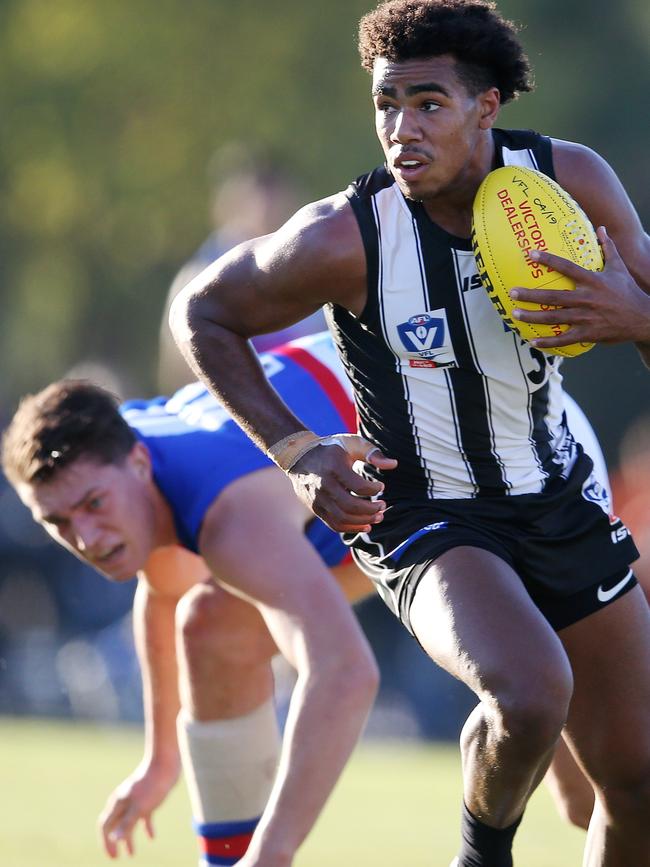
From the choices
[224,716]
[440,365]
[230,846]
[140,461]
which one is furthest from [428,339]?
[230,846]

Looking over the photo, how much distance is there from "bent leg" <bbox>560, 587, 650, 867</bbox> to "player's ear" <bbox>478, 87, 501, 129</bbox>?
4.32 feet

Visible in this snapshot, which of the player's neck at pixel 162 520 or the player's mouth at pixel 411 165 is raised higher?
the player's mouth at pixel 411 165

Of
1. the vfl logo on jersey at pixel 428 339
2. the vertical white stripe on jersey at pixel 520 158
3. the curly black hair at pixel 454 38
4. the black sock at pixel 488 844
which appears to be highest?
the curly black hair at pixel 454 38

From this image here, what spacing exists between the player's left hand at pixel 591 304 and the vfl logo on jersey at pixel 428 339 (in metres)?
0.29

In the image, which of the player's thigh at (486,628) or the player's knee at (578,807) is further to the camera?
the player's knee at (578,807)

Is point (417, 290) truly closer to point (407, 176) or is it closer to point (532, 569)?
point (407, 176)

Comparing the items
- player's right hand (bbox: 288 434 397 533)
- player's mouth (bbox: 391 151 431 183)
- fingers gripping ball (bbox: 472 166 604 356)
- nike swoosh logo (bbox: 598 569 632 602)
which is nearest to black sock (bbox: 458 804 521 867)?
nike swoosh logo (bbox: 598 569 632 602)

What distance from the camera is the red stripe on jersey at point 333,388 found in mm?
5898

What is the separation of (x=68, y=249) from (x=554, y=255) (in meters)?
15.2

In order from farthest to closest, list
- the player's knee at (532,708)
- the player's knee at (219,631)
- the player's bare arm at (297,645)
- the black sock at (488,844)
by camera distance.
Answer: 1. the player's knee at (219,631)
2. the player's bare arm at (297,645)
3. the black sock at (488,844)
4. the player's knee at (532,708)

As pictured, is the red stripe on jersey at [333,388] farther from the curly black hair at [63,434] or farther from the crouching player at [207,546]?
the curly black hair at [63,434]

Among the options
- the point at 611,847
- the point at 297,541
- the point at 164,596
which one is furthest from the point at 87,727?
the point at 611,847

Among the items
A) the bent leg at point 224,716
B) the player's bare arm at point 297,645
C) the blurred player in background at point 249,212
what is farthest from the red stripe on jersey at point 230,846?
the blurred player in background at point 249,212

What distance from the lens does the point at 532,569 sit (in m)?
4.33
